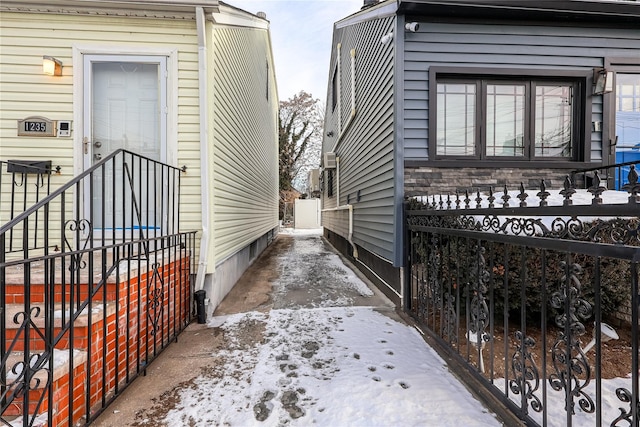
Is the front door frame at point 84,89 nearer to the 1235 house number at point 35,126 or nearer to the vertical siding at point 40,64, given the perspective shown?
the vertical siding at point 40,64

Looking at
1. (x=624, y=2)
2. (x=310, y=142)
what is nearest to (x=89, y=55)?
(x=624, y=2)

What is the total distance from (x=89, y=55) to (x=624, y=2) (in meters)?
6.26

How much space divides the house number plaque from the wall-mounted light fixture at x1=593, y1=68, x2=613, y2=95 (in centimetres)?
652

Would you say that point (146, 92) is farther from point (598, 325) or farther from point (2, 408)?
point (598, 325)

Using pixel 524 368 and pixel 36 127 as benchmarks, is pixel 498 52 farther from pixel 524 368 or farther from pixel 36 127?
pixel 36 127

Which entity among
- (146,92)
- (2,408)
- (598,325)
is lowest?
(2,408)

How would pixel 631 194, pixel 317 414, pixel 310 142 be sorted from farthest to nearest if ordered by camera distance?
pixel 310 142 → pixel 317 414 → pixel 631 194

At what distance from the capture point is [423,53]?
12.6ft

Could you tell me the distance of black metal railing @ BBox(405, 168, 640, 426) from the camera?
129cm

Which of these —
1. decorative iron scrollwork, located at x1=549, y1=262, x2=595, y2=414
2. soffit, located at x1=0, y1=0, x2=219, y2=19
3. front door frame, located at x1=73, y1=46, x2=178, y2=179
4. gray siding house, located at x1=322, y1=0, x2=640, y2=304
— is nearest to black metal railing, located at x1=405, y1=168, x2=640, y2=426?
decorative iron scrollwork, located at x1=549, y1=262, x2=595, y2=414

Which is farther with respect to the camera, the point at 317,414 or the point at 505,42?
the point at 505,42

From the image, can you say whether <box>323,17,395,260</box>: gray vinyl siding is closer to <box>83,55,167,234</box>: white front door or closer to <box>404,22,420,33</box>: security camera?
<box>404,22,420,33</box>: security camera

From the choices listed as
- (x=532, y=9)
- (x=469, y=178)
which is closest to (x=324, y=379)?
(x=469, y=178)

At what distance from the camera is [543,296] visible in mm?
1580
